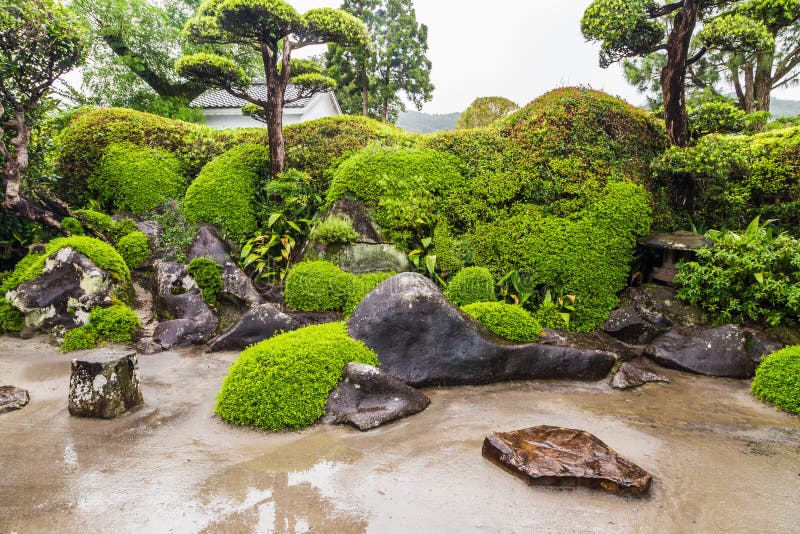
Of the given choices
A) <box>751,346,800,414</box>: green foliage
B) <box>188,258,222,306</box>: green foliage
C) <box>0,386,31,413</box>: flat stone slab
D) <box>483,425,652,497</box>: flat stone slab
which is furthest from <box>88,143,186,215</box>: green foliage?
<box>751,346,800,414</box>: green foliage

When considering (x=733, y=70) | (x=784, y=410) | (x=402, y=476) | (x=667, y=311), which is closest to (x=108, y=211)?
(x=402, y=476)

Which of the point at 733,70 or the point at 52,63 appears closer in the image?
the point at 52,63

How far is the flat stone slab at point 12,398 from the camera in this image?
17.7 ft

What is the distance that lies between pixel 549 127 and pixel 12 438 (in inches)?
414

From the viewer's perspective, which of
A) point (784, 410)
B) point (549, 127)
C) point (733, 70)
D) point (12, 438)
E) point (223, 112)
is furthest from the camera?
point (223, 112)

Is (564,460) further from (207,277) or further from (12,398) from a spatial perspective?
(207,277)

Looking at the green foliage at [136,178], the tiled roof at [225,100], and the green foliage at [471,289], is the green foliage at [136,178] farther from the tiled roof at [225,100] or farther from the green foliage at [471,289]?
the tiled roof at [225,100]

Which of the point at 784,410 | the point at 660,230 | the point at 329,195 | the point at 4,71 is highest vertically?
the point at 4,71

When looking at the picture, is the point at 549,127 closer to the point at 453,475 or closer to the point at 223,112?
the point at 453,475

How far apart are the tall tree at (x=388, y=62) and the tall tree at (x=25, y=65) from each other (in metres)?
23.3

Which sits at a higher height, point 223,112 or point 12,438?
point 223,112

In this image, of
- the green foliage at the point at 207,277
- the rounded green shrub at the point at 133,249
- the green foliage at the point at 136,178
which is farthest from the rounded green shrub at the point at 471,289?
the green foliage at the point at 136,178

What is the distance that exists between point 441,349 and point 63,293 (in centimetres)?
701

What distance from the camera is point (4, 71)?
27.7ft
